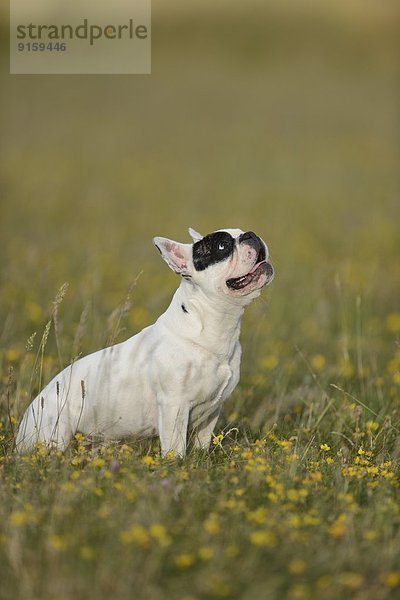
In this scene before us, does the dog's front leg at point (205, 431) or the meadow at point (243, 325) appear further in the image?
the dog's front leg at point (205, 431)

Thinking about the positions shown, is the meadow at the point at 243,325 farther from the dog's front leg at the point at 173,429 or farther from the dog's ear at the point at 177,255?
the dog's ear at the point at 177,255

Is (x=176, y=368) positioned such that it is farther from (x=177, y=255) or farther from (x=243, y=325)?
(x=243, y=325)

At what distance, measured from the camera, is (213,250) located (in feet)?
15.2

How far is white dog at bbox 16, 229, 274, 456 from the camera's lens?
463cm

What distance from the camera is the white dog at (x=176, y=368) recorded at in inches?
182

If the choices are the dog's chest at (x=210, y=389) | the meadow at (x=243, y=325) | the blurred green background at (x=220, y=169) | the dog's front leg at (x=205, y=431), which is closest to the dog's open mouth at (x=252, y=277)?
the dog's chest at (x=210, y=389)

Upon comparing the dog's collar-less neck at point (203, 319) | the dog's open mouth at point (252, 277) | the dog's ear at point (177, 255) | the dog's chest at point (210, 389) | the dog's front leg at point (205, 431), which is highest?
the dog's ear at point (177, 255)

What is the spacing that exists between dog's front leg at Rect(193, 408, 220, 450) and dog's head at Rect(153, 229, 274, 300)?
0.82 metres

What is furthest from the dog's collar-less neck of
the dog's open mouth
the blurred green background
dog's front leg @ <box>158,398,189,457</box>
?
the blurred green background

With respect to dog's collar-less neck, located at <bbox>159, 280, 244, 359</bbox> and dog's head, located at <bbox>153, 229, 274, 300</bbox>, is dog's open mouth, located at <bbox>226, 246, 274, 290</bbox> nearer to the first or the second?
dog's head, located at <bbox>153, 229, 274, 300</bbox>

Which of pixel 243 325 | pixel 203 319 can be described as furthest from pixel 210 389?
pixel 243 325

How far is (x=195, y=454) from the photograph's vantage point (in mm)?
4664

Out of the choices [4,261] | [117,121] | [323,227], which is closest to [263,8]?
[117,121]

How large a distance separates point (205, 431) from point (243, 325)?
10.8ft
